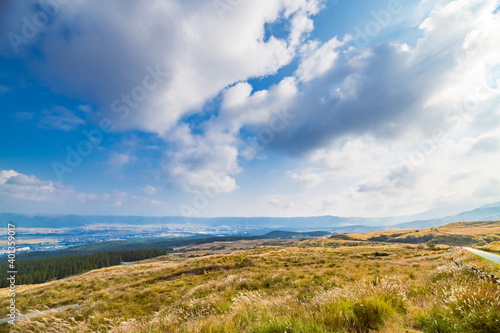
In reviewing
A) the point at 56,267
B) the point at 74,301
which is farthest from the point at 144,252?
the point at 74,301

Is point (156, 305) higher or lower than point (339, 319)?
lower

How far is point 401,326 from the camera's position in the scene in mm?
4449

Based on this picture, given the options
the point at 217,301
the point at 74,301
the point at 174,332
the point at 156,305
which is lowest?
the point at 74,301

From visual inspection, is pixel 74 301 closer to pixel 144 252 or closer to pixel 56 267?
pixel 56 267

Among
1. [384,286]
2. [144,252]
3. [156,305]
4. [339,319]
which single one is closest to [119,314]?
[156,305]

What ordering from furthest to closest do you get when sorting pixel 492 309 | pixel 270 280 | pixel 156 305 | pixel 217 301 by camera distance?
pixel 270 280, pixel 156 305, pixel 217 301, pixel 492 309

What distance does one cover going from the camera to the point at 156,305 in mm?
13211

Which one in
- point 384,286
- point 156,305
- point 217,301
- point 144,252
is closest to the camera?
point 384,286

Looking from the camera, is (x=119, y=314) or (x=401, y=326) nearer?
(x=401, y=326)

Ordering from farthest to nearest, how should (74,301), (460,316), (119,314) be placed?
(74,301)
(119,314)
(460,316)

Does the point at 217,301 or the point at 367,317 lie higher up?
the point at 367,317

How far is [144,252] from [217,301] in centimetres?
15220

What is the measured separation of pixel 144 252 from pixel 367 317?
160 m

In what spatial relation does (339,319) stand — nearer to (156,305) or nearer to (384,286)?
(384,286)
